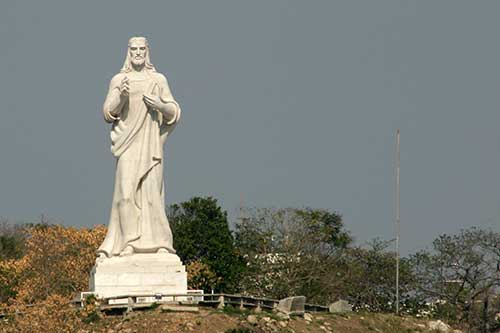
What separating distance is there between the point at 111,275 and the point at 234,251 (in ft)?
69.6

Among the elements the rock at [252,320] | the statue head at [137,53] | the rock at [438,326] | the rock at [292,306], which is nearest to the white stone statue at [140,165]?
the statue head at [137,53]

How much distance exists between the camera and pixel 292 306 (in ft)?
156

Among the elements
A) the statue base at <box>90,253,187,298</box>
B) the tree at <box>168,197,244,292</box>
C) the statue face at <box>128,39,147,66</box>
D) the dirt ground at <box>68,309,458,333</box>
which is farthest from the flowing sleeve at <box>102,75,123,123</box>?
the tree at <box>168,197,244,292</box>

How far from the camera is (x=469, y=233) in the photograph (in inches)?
2608

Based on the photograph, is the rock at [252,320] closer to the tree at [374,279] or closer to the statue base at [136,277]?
the statue base at [136,277]

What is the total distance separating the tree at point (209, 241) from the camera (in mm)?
65188

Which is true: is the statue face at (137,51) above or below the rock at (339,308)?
above

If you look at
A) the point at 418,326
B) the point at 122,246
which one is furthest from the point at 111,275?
the point at 418,326

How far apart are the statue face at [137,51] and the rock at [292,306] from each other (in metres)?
8.12

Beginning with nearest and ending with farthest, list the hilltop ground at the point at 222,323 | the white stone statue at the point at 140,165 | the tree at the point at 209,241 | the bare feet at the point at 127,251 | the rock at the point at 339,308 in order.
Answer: the hilltop ground at the point at 222,323
the bare feet at the point at 127,251
the white stone statue at the point at 140,165
the rock at the point at 339,308
the tree at the point at 209,241

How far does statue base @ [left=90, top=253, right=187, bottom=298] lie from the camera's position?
45469 millimetres

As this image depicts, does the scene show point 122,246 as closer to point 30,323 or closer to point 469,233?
point 30,323

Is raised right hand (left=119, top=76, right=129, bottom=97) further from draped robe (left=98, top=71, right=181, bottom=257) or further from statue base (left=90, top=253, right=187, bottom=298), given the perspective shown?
statue base (left=90, top=253, right=187, bottom=298)

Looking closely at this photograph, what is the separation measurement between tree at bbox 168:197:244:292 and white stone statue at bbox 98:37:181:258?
58.1ft
